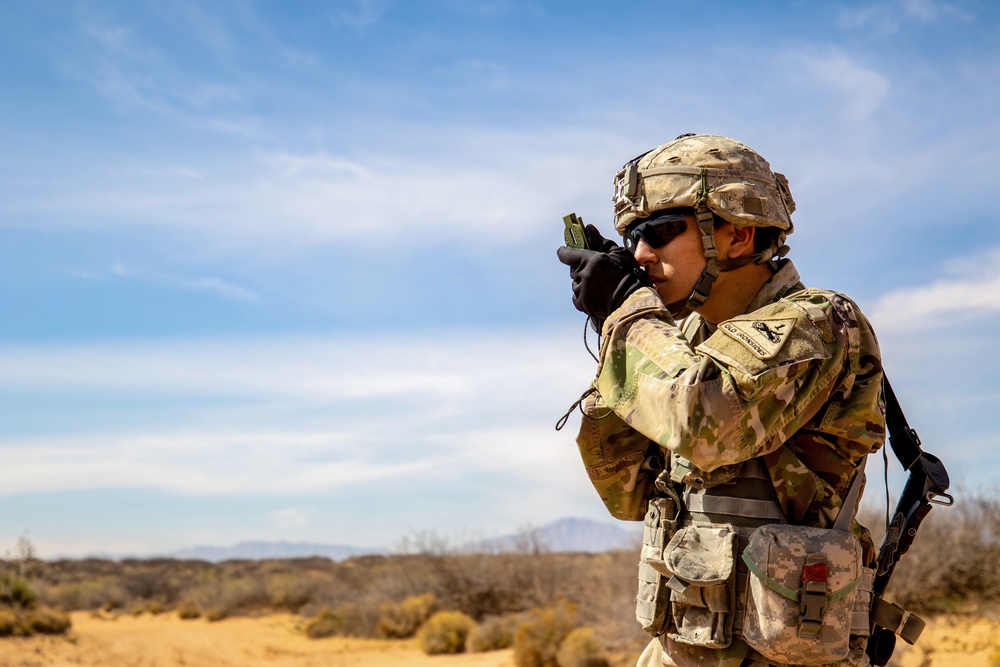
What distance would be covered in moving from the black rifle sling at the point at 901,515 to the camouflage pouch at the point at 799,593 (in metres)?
0.33

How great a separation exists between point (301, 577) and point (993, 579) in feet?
67.5

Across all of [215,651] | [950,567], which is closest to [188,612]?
[215,651]

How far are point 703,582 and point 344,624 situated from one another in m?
20.7

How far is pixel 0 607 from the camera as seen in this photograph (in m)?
20.1

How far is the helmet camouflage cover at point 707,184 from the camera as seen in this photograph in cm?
263

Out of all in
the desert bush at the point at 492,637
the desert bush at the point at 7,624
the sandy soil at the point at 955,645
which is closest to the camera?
the sandy soil at the point at 955,645

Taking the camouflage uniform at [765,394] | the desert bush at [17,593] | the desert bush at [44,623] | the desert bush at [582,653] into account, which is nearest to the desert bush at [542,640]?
the desert bush at [582,653]

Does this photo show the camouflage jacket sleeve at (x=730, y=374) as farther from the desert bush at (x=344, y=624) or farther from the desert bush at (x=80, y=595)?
the desert bush at (x=80, y=595)

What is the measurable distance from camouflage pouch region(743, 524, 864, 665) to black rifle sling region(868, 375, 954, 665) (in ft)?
1.07

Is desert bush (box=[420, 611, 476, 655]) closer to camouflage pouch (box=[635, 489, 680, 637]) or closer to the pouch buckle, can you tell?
camouflage pouch (box=[635, 489, 680, 637])

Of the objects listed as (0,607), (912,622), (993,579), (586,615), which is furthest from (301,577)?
(912,622)

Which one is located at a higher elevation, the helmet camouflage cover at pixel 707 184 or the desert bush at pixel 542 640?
the helmet camouflage cover at pixel 707 184

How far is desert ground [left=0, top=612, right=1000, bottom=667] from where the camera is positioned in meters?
14.1

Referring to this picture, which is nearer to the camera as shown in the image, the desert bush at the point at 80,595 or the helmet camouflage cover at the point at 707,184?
the helmet camouflage cover at the point at 707,184
